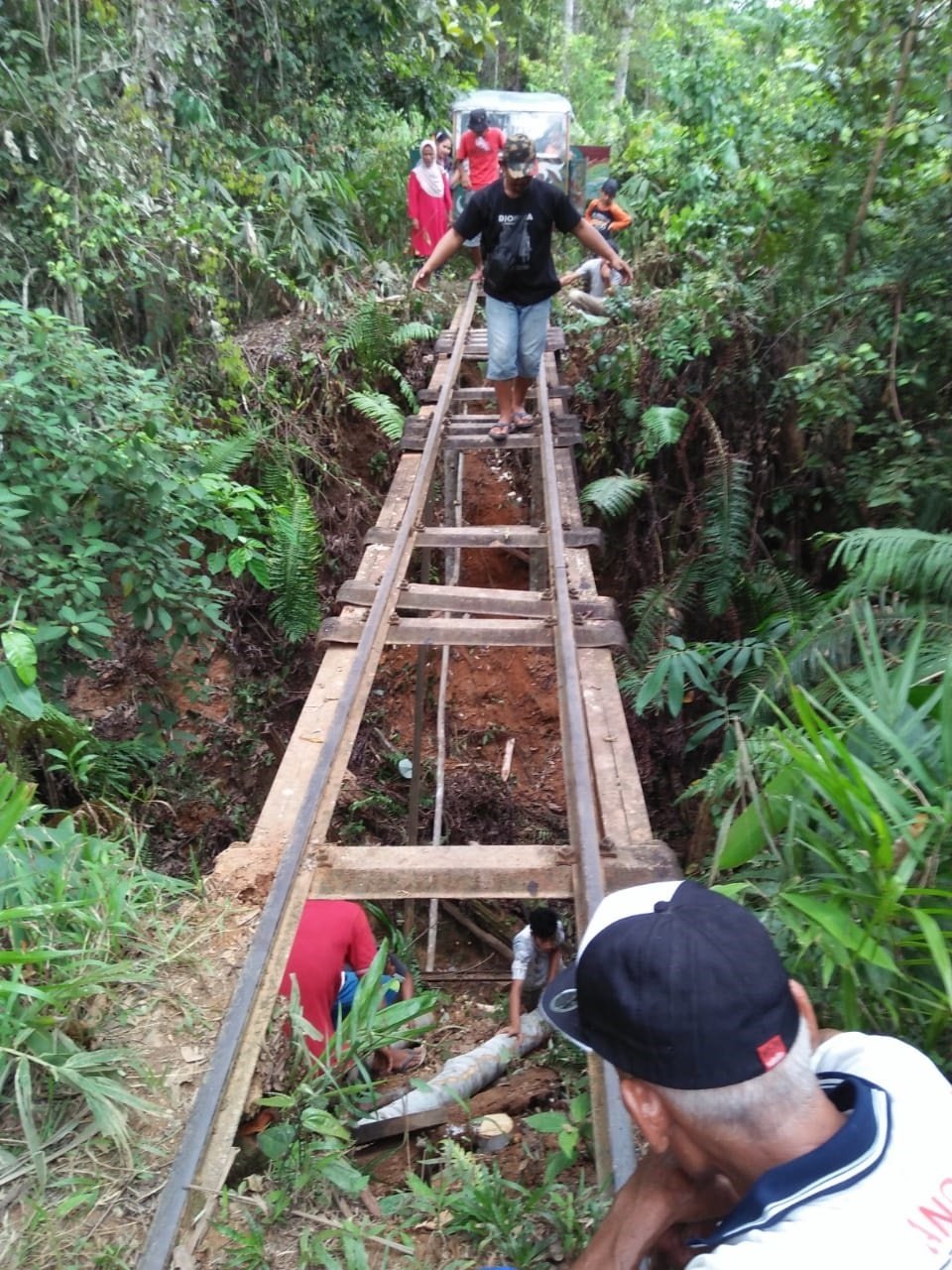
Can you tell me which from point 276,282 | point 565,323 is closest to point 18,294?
point 276,282

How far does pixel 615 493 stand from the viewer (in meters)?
6.29

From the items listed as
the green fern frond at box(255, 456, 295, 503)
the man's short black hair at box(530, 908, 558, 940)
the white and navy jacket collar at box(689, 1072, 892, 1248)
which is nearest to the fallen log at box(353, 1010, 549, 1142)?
the man's short black hair at box(530, 908, 558, 940)

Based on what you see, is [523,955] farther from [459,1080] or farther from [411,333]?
[411,333]

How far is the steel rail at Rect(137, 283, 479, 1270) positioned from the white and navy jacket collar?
1.03m

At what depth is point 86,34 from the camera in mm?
6828

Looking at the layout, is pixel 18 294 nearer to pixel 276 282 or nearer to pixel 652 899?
pixel 276 282

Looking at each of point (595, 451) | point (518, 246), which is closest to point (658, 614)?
point (595, 451)

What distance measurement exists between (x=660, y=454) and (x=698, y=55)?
713 centimetres

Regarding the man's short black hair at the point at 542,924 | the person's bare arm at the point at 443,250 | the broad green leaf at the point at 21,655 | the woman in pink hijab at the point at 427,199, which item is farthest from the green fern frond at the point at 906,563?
the woman in pink hijab at the point at 427,199

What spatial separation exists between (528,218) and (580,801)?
4047 millimetres

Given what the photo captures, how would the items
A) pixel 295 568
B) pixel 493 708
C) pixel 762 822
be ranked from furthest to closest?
pixel 493 708 → pixel 295 568 → pixel 762 822

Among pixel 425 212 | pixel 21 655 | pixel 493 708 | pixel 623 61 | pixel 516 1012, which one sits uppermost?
pixel 623 61

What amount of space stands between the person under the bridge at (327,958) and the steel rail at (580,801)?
33.3 inches

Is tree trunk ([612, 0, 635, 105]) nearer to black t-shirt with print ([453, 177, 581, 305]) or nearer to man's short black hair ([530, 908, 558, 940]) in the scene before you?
black t-shirt with print ([453, 177, 581, 305])
